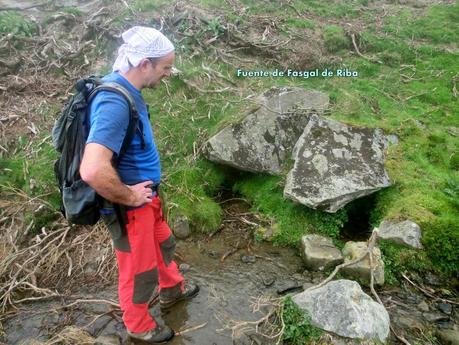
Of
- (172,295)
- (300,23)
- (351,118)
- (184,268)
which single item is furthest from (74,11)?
(172,295)

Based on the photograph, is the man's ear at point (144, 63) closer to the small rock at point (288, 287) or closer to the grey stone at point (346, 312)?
the grey stone at point (346, 312)

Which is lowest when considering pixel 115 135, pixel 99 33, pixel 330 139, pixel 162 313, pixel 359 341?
pixel 162 313

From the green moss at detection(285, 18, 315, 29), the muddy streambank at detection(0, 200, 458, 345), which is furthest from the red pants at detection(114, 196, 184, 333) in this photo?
the green moss at detection(285, 18, 315, 29)

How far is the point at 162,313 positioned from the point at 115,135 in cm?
278

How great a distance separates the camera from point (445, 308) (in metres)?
4.86

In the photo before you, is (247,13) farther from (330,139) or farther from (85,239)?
(85,239)

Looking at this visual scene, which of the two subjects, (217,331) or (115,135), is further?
(217,331)

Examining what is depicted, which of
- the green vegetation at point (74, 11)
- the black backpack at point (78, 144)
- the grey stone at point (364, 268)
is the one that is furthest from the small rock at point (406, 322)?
the green vegetation at point (74, 11)

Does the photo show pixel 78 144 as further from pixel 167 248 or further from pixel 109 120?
pixel 167 248

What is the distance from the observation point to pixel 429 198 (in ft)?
19.0

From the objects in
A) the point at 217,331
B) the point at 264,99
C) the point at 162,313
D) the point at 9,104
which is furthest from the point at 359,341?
the point at 9,104

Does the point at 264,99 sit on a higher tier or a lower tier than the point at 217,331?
higher

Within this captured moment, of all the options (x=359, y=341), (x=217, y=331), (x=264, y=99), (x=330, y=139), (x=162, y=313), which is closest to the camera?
(x=359, y=341)

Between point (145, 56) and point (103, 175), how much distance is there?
1106 millimetres
